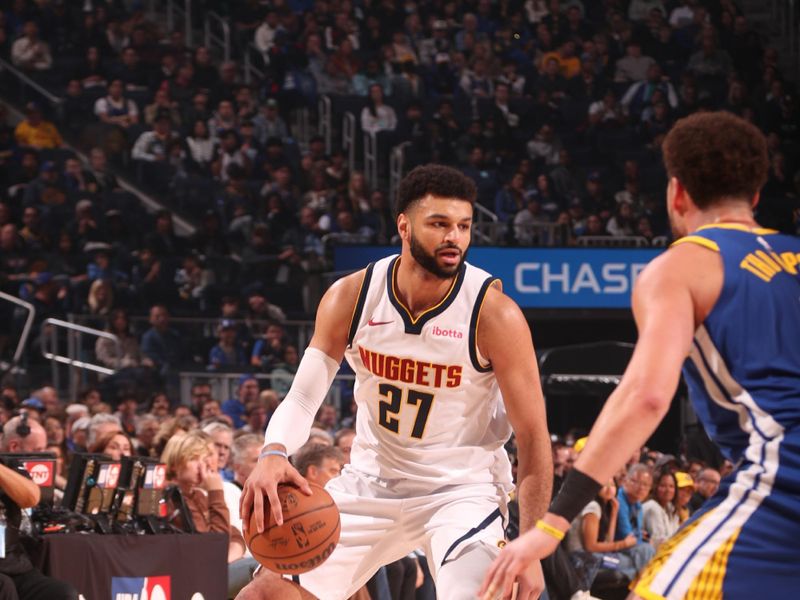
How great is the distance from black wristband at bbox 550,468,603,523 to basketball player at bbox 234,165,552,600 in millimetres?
1632

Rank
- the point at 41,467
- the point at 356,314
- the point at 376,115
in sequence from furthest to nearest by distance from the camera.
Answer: the point at 376,115
the point at 41,467
the point at 356,314

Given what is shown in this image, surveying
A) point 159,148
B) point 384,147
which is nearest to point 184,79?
point 159,148

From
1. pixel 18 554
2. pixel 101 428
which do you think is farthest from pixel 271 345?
pixel 18 554

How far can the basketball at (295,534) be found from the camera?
14.8ft

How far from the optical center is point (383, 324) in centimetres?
511

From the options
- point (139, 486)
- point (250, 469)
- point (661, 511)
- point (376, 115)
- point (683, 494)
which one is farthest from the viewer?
point (376, 115)

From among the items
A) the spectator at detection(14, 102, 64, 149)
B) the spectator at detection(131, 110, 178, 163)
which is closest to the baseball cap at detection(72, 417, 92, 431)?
the spectator at detection(131, 110, 178, 163)

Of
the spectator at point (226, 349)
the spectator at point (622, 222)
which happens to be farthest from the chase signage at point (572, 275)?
the spectator at point (226, 349)

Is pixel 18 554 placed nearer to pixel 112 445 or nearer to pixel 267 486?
pixel 112 445

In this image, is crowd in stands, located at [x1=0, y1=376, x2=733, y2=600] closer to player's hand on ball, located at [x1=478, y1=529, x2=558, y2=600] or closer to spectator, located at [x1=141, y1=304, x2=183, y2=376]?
spectator, located at [x1=141, y1=304, x2=183, y2=376]

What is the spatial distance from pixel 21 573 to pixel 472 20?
1609cm

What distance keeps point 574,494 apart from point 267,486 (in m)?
1.67

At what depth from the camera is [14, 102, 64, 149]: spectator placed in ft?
56.5

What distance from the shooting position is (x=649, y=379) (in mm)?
3025
